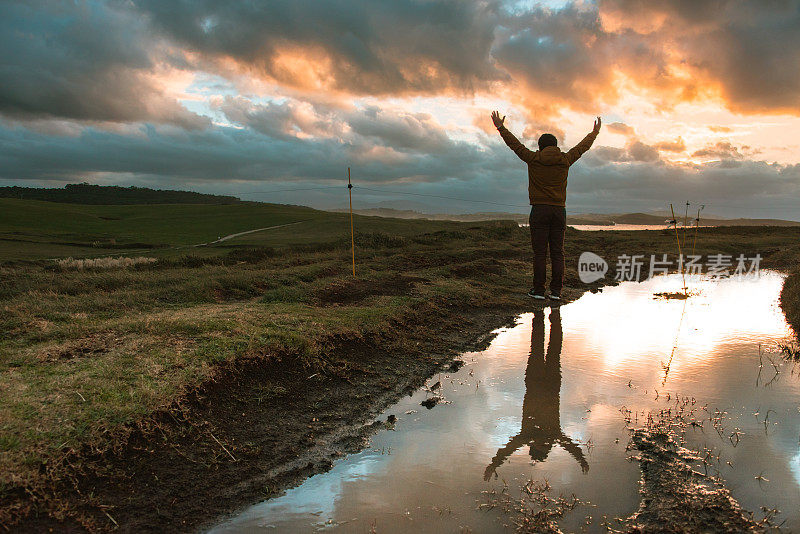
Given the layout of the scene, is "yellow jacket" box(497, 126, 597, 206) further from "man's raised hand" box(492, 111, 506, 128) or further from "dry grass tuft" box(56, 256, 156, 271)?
"dry grass tuft" box(56, 256, 156, 271)

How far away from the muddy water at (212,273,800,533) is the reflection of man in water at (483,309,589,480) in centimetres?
2

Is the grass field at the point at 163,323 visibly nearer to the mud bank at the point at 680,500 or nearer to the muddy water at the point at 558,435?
the muddy water at the point at 558,435

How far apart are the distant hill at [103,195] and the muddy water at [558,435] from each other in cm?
11246

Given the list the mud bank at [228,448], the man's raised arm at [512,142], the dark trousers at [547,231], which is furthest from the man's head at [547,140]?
the mud bank at [228,448]

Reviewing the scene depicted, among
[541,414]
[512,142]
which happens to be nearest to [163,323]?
[541,414]

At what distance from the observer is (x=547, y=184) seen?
1156 centimetres

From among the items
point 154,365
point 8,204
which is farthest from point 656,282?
point 8,204

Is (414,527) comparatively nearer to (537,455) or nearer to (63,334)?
(537,455)

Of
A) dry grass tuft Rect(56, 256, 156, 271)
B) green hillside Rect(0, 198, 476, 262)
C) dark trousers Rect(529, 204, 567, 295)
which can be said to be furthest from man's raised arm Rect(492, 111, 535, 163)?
green hillside Rect(0, 198, 476, 262)

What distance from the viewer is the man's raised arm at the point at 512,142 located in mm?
10984

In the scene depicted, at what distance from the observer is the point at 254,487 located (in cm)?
411

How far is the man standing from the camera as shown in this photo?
11266mm

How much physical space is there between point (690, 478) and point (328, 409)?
143 inches

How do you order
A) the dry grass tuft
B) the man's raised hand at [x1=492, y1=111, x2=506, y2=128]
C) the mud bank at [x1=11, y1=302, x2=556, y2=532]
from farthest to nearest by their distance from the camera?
the dry grass tuft, the man's raised hand at [x1=492, y1=111, x2=506, y2=128], the mud bank at [x1=11, y1=302, x2=556, y2=532]
